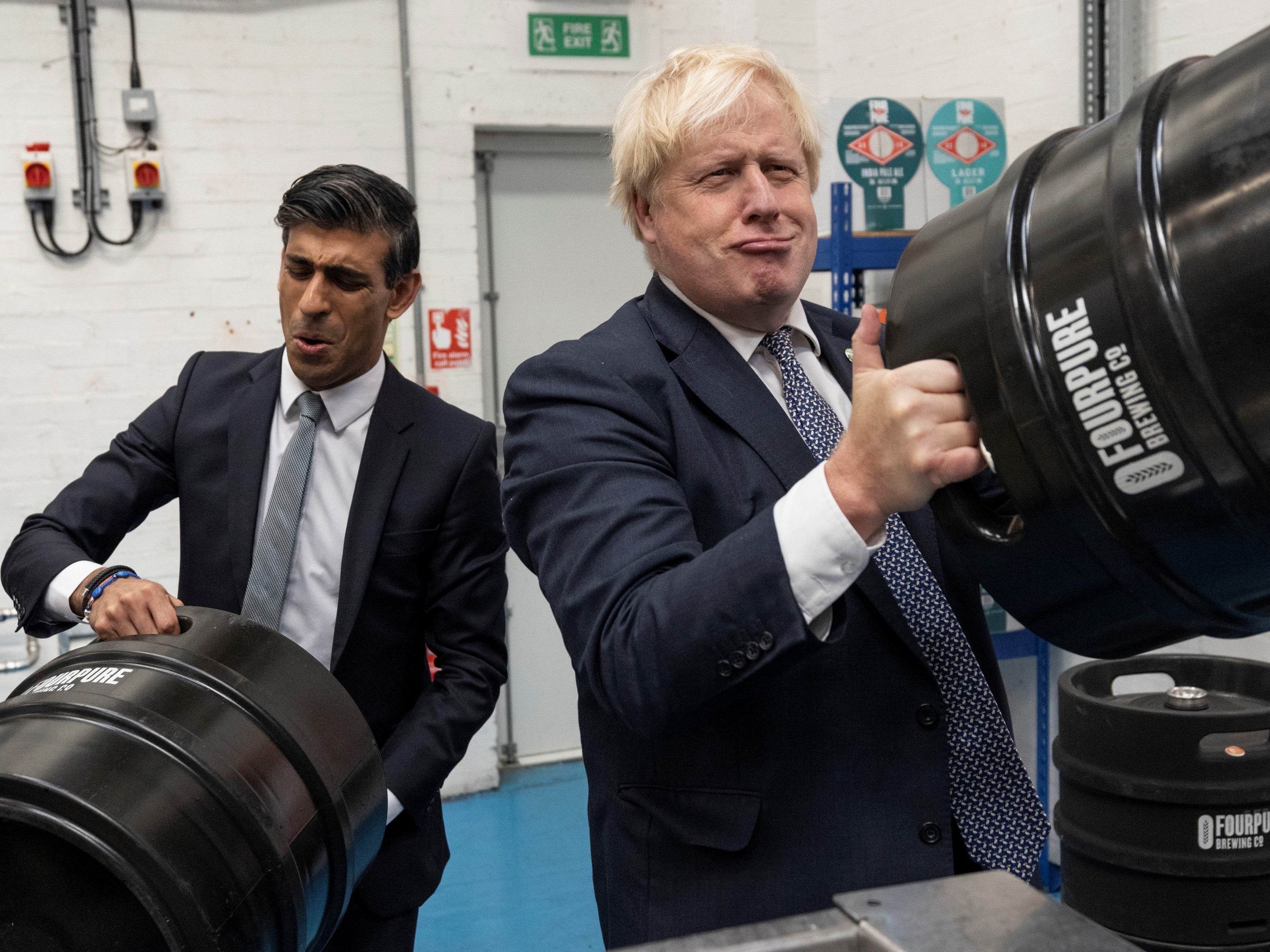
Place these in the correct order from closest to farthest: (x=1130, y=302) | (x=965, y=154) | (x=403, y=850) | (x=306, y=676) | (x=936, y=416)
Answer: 1. (x=1130, y=302)
2. (x=936, y=416)
3. (x=306, y=676)
4. (x=403, y=850)
5. (x=965, y=154)

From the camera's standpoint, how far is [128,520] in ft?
5.95

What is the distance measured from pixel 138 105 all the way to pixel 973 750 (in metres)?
3.11

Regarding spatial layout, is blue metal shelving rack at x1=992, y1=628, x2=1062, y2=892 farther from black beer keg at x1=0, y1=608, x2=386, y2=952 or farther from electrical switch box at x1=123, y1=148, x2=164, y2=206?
electrical switch box at x1=123, y1=148, x2=164, y2=206

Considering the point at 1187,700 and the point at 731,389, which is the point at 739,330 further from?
the point at 1187,700

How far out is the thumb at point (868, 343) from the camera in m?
0.97

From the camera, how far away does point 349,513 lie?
175cm

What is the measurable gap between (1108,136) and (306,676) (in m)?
0.80

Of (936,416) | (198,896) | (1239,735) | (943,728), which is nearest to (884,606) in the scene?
(943,728)

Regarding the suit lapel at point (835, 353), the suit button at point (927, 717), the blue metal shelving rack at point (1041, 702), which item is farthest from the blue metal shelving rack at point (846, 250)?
the suit button at point (927, 717)

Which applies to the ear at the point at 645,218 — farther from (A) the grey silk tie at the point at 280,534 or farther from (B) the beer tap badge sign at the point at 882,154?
(B) the beer tap badge sign at the point at 882,154

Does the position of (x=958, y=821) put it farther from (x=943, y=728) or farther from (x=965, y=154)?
(x=965, y=154)

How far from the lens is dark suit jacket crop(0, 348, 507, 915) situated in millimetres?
1705

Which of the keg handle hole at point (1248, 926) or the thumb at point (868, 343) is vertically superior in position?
the thumb at point (868, 343)

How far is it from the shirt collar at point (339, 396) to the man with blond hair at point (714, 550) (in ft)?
2.14
